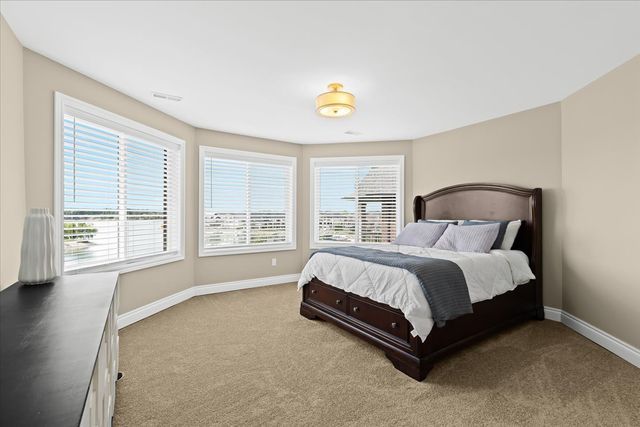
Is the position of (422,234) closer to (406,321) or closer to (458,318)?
(458,318)

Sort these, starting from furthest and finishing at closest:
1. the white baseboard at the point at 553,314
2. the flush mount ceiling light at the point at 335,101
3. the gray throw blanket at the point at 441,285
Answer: the white baseboard at the point at 553,314
the flush mount ceiling light at the point at 335,101
the gray throw blanket at the point at 441,285

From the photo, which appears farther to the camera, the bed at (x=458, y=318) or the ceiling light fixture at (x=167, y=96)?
the ceiling light fixture at (x=167, y=96)

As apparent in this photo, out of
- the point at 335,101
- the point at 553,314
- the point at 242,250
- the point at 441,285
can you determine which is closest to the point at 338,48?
the point at 335,101

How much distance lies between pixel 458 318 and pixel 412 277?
2.03 feet

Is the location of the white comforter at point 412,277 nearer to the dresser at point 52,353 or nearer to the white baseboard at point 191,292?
the white baseboard at point 191,292

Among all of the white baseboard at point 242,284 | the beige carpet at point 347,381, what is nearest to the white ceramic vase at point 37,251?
the beige carpet at point 347,381

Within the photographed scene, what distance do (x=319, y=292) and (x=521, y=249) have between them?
234 cm

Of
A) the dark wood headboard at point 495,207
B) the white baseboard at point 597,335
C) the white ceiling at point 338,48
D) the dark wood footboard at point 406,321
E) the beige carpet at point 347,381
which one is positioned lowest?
the beige carpet at point 347,381

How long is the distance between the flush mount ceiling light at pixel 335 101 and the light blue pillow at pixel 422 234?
1.84m

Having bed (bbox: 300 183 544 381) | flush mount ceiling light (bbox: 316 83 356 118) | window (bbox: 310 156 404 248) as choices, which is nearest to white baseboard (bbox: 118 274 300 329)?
window (bbox: 310 156 404 248)

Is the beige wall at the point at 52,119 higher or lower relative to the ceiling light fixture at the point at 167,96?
lower

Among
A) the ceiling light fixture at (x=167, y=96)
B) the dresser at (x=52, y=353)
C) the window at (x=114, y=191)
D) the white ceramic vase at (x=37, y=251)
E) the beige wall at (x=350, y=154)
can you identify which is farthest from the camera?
the beige wall at (x=350, y=154)

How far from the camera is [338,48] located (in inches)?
87.4

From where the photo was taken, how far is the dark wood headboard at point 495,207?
3.36 metres
